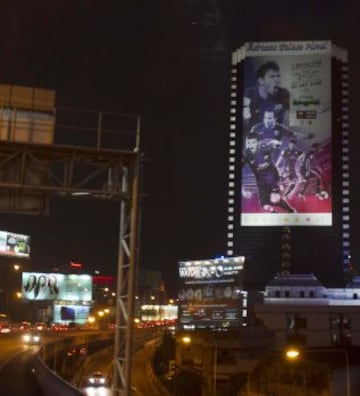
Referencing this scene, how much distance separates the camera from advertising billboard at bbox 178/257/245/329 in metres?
82.0

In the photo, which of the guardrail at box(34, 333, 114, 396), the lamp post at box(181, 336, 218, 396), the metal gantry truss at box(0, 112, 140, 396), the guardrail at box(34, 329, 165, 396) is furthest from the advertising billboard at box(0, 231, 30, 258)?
the metal gantry truss at box(0, 112, 140, 396)

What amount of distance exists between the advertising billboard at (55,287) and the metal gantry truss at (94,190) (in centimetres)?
10150

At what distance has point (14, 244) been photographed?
134 meters

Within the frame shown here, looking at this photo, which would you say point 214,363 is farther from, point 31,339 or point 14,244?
point 14,244

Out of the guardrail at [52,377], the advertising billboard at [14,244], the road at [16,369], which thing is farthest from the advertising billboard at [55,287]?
the guardrail at [52,377]

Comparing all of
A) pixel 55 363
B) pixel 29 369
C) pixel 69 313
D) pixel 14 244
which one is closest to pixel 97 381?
pixel 29 369

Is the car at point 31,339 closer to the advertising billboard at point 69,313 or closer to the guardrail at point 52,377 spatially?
the guardrail at point 52,377

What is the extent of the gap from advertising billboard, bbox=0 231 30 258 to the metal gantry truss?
4287 inches

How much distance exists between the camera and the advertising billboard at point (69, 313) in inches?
5232

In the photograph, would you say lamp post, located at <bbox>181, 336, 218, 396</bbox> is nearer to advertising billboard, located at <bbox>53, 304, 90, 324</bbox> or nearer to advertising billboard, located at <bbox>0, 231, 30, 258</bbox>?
advertising billboard, located at <bbox>53, 304, 90, 324</bbox>

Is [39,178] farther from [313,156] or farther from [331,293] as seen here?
[313,156]

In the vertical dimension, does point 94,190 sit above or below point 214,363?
above

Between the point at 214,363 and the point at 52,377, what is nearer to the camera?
the point at 52,377

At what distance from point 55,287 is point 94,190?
342 ft
